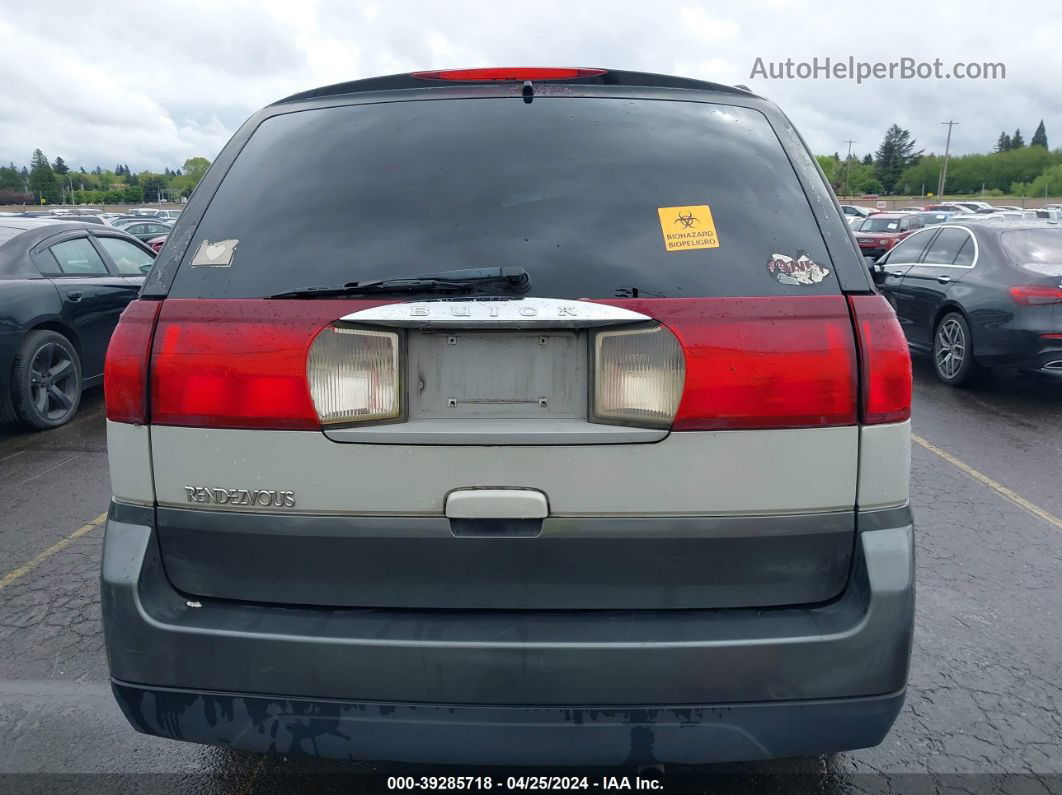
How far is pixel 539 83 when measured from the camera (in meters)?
2.21

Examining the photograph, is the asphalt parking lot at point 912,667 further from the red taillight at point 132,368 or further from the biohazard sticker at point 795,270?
the biohazard sticker at point 795,270

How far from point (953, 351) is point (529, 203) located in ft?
23.9

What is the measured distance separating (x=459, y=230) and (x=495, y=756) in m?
1.18

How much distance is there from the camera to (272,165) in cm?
207

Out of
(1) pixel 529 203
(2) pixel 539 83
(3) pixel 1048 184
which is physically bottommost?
(1) pixel 529 203

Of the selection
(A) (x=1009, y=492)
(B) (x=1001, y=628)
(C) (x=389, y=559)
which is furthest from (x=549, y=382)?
(A) (x=1009, y=492)

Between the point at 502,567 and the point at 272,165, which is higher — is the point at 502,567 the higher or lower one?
the lower one

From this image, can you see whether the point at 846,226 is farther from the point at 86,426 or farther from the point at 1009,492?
the point at 86,426

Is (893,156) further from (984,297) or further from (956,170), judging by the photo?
(984,297)

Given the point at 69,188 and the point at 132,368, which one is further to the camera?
the point at 69,188

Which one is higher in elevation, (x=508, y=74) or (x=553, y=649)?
(x=508, y=74)

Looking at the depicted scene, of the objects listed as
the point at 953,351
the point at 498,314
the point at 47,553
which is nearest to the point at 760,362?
the point at 498,314

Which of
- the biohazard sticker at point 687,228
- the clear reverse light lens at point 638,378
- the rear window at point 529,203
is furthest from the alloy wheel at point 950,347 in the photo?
the clear reverse light lens at point 638,378

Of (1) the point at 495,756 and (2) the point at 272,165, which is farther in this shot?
(2) the point at 272,165
